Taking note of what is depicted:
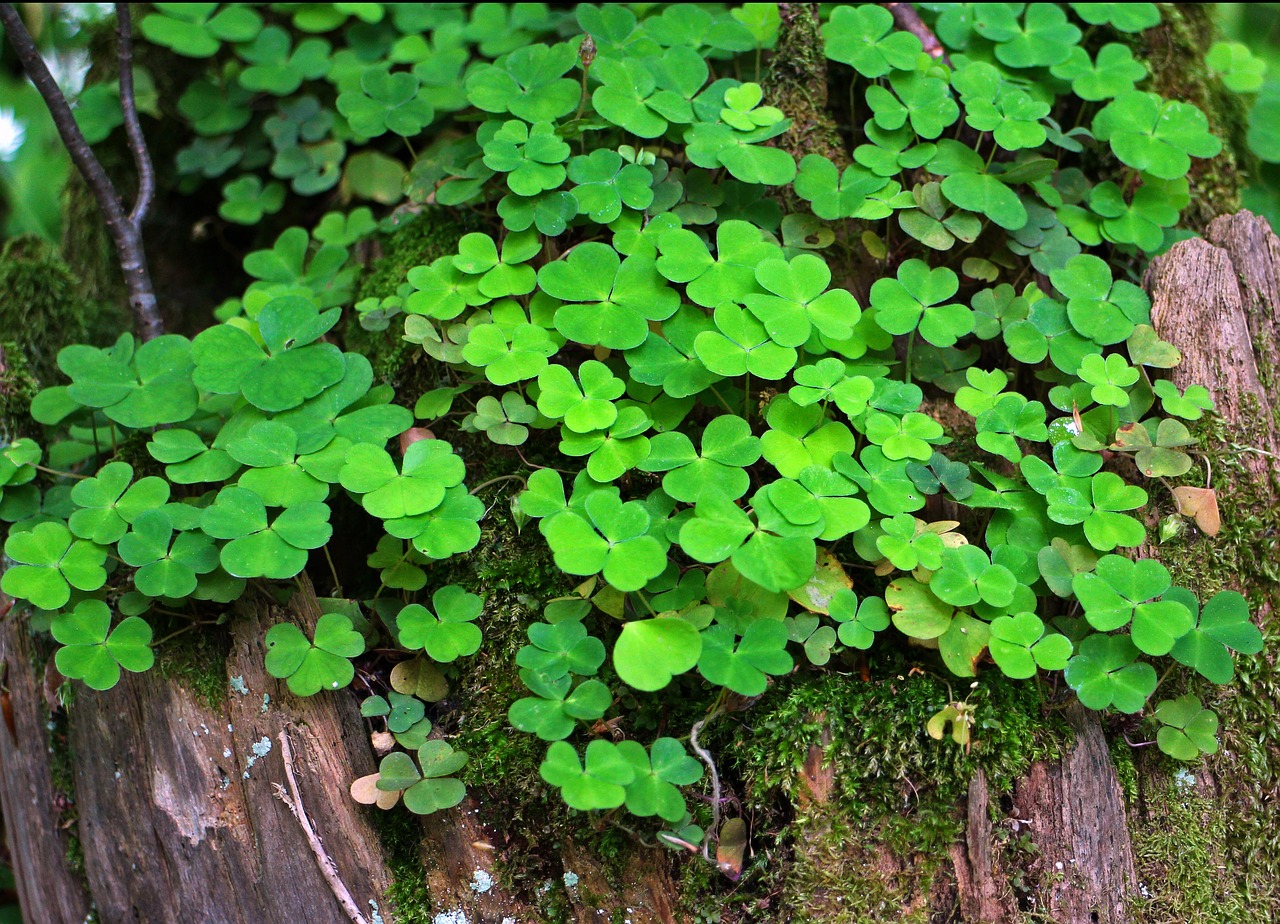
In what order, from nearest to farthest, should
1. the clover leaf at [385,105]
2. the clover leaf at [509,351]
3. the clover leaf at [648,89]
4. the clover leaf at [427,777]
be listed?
the clover leaf at [427,777] < the clover leaf at [509,351] < the clover leaf at [648,89] < the clover leaf at [385,105]

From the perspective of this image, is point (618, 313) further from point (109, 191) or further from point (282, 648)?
point (109, 191)

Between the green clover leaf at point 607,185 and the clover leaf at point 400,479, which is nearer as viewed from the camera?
the clover leaf at point 400,479

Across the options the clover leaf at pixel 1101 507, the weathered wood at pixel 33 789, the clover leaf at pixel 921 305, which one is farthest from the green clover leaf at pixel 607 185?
the weathered wood at pixel 33 789

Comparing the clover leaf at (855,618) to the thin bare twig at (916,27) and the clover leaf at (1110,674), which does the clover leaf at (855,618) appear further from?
the thin bare twig at (916,27)

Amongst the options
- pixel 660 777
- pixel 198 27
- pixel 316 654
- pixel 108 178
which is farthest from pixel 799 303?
pixel 198 27

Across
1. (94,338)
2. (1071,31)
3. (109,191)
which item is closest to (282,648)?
(109,191)

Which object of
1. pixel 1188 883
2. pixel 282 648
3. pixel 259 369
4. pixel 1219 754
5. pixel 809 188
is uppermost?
pixel 809 188
